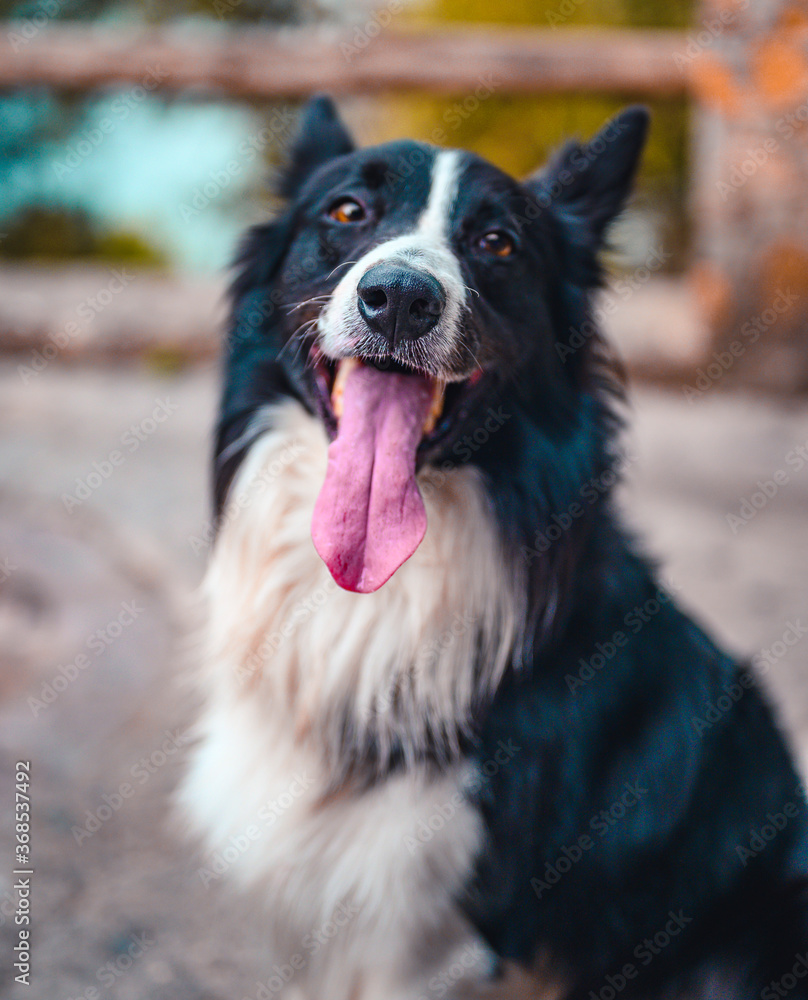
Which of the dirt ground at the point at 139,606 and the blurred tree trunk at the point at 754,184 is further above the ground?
the blurred tree trunk at the point at 754,184

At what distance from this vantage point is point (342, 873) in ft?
5.48

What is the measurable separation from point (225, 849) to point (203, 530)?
231 centimetres

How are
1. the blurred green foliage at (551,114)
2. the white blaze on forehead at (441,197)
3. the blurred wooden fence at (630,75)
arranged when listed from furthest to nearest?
1. the blurred green foliage at (551,114)
2. the blurred wooden fence at (630,75)
3. the white blaze on forehead at (441,197)

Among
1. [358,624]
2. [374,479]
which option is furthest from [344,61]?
[358,624]

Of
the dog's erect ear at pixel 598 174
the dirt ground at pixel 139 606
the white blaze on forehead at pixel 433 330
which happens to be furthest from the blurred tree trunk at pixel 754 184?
the white blaze on forehead at pixel 433 330

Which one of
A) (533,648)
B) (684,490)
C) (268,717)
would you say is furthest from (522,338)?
(684,490)

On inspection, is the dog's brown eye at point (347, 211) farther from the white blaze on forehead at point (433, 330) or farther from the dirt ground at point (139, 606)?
the dirt ground at point (139, 606)

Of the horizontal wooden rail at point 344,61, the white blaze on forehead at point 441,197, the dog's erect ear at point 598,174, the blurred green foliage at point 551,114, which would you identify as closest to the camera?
the white blaze on forehead at point 441,197

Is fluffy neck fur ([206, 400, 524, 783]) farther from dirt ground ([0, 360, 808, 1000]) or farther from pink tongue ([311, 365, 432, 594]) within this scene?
dirt ground ([0, 360, 808, 1000])

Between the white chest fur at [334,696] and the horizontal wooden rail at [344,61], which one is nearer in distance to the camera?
the white chest fur at [334,696]

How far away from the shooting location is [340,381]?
185cm

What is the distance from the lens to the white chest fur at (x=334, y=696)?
1.64 metres

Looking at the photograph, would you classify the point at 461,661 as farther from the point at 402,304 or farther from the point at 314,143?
the point at 314,143

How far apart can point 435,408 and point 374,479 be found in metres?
0.26
